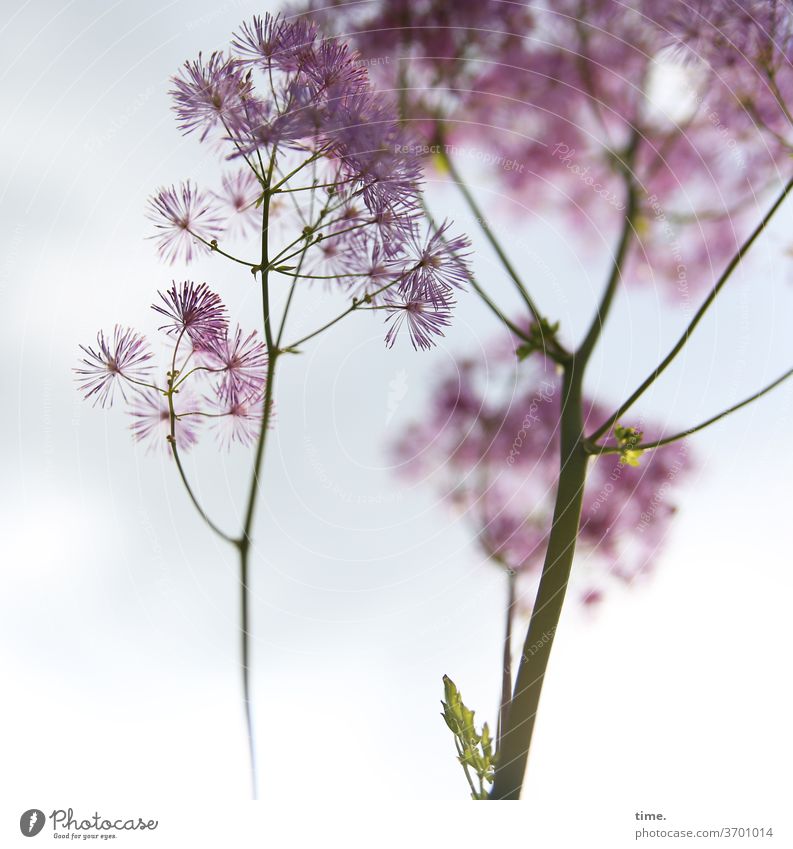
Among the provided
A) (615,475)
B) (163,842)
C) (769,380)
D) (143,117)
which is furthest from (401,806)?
(143,117)

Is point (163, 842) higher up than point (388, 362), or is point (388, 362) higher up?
point (388, 362)

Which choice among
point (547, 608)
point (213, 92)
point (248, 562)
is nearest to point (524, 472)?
point (547, 608)

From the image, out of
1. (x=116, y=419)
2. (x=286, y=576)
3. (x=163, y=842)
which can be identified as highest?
(x=116, y=419)

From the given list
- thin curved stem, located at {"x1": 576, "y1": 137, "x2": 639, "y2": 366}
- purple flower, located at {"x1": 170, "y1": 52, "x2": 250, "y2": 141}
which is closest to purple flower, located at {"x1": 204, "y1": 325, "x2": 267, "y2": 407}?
purple flower, located at {"x1": 170, "y1": 52, "x2": 250, "y2": 141}

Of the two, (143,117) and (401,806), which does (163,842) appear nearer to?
(401,806)

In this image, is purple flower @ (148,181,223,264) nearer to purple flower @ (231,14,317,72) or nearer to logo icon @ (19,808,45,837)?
purple flower @ (231,14,317,72)

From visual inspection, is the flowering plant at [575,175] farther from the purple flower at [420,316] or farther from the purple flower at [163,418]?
the purple flower at [163,418]
